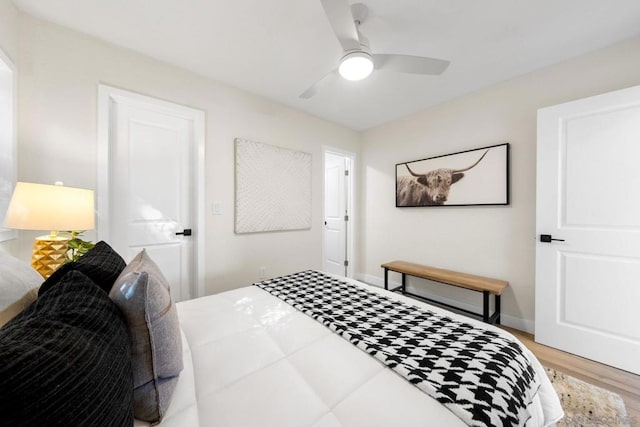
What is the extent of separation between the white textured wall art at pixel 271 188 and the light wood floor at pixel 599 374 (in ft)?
8.40

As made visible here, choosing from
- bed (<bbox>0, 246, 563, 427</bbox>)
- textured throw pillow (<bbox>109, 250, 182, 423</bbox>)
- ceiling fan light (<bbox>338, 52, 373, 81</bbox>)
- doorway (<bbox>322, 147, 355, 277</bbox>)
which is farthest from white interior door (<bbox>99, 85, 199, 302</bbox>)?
doorway (<bbox>322, 147, 355, 277</bbox>)

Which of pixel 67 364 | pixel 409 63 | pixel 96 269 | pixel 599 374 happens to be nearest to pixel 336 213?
pixel 409 63

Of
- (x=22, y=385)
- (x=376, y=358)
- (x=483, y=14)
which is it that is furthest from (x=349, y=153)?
(x=22, y=385)

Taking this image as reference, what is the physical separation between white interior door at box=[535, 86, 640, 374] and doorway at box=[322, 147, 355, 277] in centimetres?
230

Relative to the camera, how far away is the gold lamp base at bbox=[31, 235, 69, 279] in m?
1.34

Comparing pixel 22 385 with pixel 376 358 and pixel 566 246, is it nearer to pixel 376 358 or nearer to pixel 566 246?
pixel 376 358

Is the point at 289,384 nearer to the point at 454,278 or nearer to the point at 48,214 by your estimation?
the point at 48,214

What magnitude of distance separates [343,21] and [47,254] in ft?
6.80

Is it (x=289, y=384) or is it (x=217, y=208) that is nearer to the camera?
(x=289, y=384)

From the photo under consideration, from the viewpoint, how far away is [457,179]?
2744 millimetres

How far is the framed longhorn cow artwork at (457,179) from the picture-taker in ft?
8.04

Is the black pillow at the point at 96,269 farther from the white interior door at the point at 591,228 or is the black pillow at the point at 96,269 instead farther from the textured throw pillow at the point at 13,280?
the white interior door at the point at 591,228

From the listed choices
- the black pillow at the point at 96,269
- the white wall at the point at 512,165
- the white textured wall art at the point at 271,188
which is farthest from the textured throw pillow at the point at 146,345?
the white wall at the point at 512,165

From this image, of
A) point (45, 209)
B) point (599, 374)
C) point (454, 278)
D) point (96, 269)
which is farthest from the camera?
point (454, 278)
